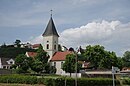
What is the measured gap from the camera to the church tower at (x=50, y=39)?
8307 cm

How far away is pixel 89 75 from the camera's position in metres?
55.0

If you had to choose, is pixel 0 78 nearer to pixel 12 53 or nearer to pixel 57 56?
pixel 57 56

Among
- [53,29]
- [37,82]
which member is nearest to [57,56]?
[53,29]

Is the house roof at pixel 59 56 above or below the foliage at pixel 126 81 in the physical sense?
above

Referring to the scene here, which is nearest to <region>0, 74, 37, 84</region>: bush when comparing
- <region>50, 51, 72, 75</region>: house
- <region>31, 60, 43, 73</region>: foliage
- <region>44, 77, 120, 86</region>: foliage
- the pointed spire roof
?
<region>44, 77, 120, 86</region>: foliage

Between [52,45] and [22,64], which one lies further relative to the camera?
[52,45]

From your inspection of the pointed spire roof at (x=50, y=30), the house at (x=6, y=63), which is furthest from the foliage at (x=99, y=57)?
the house at (x=6, y=63)

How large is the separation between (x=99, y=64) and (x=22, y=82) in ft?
87.4

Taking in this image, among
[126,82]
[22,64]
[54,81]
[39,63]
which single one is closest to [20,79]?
[54,81]

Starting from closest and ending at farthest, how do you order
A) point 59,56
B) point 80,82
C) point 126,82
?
point 80,82
point 126,82
point 59,56

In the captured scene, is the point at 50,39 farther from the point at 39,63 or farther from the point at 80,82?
the point at 80,82

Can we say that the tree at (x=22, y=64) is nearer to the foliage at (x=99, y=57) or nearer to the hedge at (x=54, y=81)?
the foliage at (x=99, y=57)

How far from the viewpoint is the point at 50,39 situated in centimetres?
8400

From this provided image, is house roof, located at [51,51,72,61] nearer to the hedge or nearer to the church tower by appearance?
the church tower
